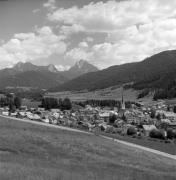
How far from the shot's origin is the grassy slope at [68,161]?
13430 millimetres

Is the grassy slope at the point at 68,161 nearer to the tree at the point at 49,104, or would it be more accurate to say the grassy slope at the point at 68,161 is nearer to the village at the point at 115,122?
the village at the point at 115,122

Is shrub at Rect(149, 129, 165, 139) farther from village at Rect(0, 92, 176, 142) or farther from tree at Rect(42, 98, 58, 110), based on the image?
tree at Rect(42, 98, 58, 110)

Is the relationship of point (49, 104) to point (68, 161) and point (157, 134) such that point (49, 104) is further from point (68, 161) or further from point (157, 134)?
point (68, 161)

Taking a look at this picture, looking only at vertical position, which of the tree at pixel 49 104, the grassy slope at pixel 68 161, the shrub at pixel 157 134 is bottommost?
the shrub at pixel 157 134

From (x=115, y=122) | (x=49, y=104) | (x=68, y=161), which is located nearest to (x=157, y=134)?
(x=115, y=122)

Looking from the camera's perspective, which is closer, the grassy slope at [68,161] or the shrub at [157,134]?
the grassy slope at [68,161]

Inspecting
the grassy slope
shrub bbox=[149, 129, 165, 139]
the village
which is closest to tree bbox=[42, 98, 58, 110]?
the village

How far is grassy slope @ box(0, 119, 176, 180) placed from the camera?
1343 centimetres

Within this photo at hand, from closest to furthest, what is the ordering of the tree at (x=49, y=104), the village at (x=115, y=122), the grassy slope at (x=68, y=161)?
the grassy slope at (x=68, y=161) < the village at (x=115, y=122) < the tree at (x=49, y=104)

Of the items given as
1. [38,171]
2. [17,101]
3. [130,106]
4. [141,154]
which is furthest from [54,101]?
[38,171]

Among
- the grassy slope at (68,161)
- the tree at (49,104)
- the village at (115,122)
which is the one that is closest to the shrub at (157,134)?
the village at (115,122)

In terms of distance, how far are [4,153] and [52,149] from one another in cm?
408

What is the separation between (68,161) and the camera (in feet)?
58.6

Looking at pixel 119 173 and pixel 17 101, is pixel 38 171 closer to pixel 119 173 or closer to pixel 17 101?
pixel 119 173
